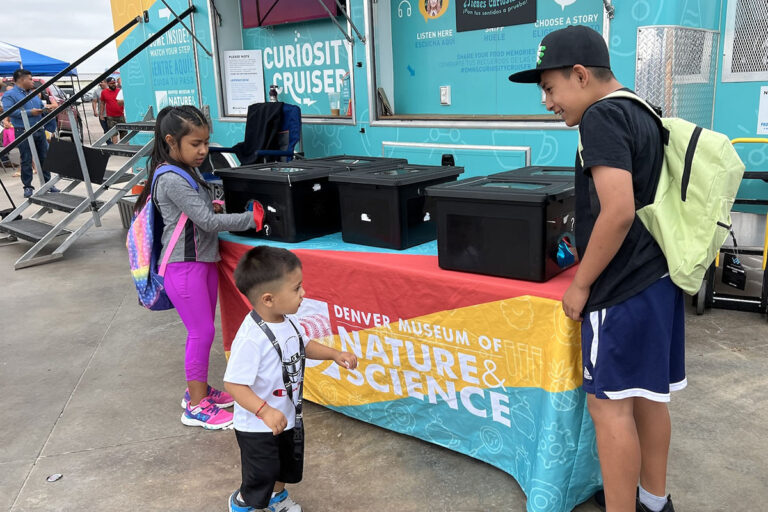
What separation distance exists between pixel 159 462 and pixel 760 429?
8.17ft

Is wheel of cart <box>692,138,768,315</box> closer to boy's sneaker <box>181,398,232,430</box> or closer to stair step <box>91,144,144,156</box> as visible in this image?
boy's sneaker <box>181,398,232,430</box>

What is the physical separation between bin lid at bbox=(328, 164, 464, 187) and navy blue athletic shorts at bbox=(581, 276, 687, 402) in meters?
0.95

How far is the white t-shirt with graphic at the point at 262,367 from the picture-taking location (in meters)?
1.94

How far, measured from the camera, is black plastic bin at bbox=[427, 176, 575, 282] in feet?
6.69

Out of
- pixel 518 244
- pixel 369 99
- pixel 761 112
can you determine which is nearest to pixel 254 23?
pixel 369 99

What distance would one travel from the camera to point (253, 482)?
6.79 feet

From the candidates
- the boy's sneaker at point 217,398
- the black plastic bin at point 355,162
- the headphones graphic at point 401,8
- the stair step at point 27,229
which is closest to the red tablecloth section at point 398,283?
the black plastic bin at point 355,162

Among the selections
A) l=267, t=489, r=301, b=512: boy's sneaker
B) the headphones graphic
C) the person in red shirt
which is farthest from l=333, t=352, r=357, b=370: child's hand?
the person in red shirt

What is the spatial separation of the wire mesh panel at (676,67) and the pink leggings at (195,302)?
2502 mm

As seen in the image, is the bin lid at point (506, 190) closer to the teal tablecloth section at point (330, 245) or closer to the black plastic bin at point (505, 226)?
the black plastic bin at point (505, 226)

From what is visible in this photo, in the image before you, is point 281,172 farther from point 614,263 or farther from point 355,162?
point 614,263

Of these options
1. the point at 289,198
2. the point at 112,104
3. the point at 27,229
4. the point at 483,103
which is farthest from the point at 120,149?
the point at 112,104

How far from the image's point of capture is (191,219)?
8.82ft

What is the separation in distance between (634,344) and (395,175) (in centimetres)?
116
